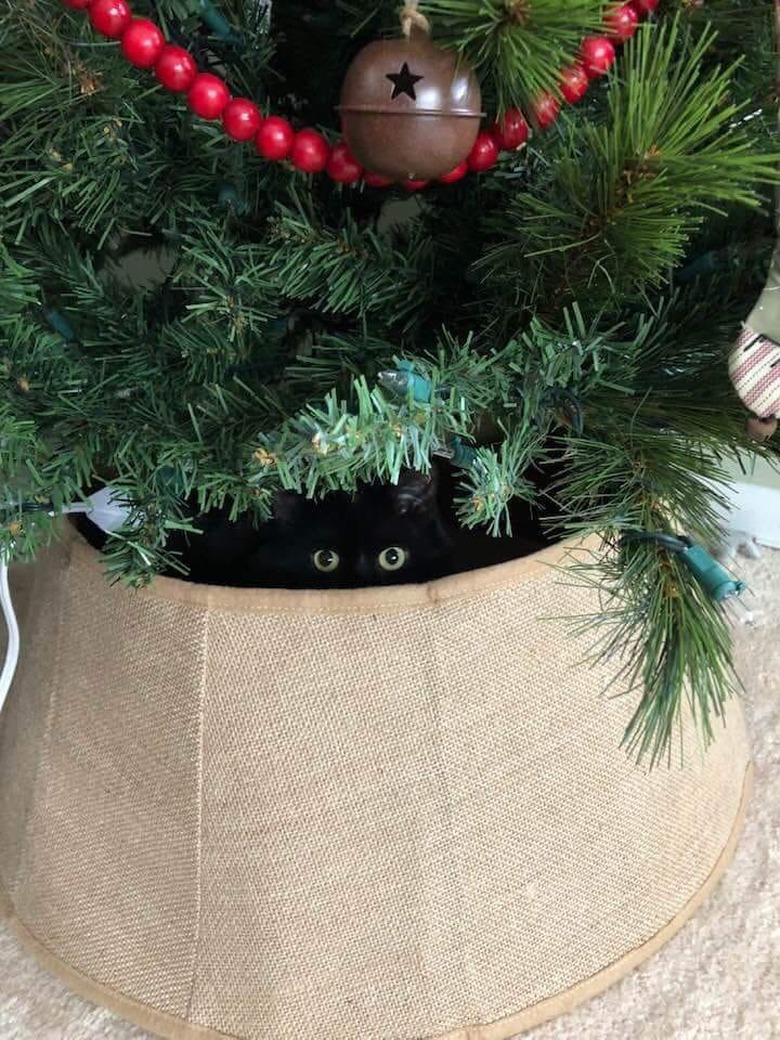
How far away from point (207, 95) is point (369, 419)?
0.45ft

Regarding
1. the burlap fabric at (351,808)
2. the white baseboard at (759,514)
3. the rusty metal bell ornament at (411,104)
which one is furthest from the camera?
the white baseboard at (759,514)

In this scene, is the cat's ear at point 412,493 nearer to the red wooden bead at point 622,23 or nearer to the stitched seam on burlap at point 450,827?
the stitched seam on burlap at point 450,827

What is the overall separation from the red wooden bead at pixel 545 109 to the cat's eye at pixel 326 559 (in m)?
0.24

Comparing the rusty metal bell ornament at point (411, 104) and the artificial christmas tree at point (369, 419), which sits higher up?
the rusty metal bell ornament at point (411, 104)

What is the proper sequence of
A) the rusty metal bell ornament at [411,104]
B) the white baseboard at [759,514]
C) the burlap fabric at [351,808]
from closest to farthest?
the rusty metal bell ornament at [411,104] < the burlap fabric at [351,808] < the white baseboard at [759,514]

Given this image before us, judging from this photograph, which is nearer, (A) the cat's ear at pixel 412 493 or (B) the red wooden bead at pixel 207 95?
(B) the red wooden bead at pixel 207 95

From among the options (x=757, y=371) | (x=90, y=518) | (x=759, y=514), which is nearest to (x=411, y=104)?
(x=757, y=371)

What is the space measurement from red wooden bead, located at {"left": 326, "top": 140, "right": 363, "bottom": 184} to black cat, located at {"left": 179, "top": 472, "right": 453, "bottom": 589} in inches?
6.7

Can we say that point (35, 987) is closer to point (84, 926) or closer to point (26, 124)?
point (84, 926)

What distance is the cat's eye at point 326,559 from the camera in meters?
0.53

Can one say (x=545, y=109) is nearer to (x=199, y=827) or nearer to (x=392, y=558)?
(x=392, y=558)

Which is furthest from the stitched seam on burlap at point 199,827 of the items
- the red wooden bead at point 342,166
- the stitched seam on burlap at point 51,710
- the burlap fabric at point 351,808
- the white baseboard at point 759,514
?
the white baseboard at point 759,514

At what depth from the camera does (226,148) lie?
1.41 feet

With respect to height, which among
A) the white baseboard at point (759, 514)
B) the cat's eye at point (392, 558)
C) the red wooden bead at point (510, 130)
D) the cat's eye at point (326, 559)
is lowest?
the white baseboard at point (759, 514)
